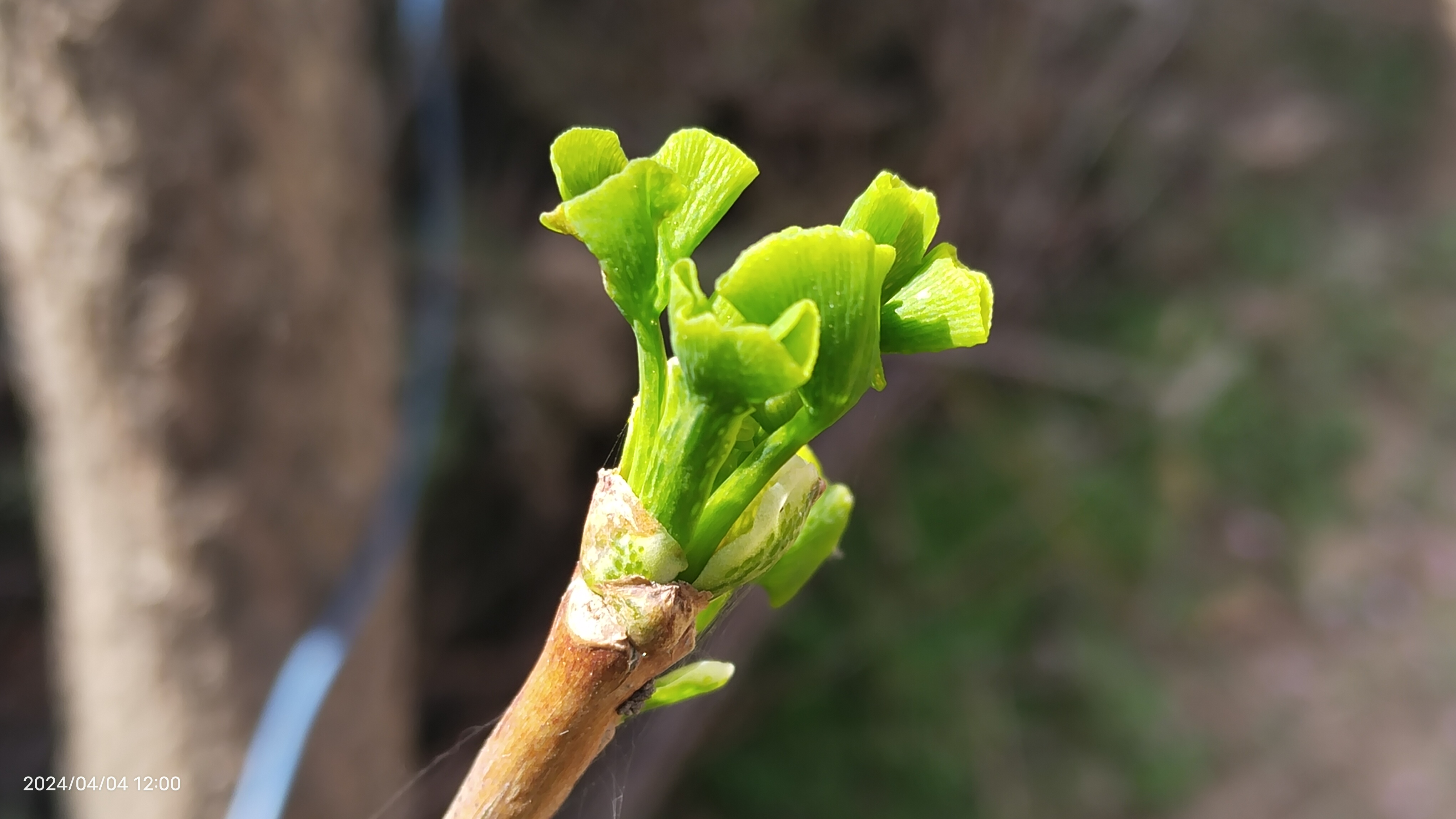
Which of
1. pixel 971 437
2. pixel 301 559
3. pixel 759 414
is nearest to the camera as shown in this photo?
pixel 759 414

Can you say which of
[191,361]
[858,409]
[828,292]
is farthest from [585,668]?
[858,409]

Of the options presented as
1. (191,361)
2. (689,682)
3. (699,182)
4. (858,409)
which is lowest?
(689,682)

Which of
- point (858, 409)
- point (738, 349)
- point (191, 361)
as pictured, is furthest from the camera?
point (858, 409)

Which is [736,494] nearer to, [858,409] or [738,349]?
[738,349]

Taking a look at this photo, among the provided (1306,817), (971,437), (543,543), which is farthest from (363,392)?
(1306,817)

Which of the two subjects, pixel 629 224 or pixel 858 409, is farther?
pixel 858 409

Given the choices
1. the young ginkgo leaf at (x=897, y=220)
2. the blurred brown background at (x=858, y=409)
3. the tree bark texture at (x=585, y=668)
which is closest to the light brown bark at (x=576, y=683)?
the tree bark texture at (x=585, y=668)

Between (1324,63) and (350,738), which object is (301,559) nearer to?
(350,738)

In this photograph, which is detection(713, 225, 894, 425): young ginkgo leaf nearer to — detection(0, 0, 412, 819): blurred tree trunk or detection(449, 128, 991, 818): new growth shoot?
detection(449, 128, 991, 818): new growth shoot
